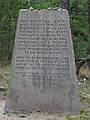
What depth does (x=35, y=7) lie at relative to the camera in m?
A: 15.1

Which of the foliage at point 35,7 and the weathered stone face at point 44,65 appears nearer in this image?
the weathered stone face at point 44,65

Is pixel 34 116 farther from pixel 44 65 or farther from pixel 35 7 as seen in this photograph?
pixel 35 7

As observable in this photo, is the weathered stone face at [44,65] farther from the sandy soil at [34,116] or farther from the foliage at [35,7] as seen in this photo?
the foliage at [35,7]

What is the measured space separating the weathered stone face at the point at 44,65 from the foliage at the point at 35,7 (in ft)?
22.8

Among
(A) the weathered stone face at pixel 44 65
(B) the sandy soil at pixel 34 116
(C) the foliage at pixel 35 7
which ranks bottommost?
(B) the sandy soil at pixel 34 116

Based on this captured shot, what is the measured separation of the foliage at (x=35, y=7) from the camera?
49.0 ft

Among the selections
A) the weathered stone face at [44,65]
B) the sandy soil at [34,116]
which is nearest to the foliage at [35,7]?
the weathered stone face at [44,65]

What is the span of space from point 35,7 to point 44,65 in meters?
7.80

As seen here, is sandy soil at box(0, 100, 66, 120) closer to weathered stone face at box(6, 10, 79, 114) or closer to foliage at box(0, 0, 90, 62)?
weathered stone face at box(6, 10, 79, 114)

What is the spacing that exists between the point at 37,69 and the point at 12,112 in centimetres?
96

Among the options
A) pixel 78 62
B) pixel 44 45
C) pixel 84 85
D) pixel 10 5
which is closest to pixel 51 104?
pixel 44 45

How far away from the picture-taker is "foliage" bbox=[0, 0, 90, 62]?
588 inches

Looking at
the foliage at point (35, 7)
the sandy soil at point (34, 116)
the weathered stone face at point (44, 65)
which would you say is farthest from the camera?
the foliage at point (35, 7)

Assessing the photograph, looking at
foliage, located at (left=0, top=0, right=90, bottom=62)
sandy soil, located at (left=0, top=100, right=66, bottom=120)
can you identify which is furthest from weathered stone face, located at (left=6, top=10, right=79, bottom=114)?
foliage, located at (left=0, top=0, right=90, bottom=62)
